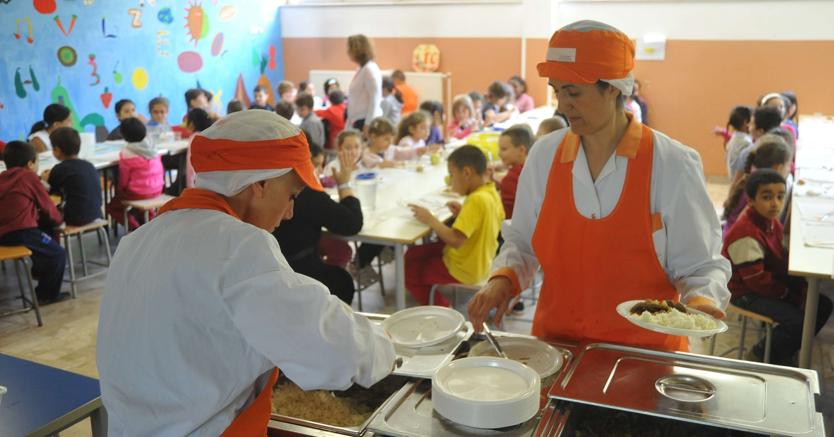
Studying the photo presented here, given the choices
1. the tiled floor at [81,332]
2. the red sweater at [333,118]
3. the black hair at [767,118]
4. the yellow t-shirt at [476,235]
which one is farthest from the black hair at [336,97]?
the yellow t-shirt at [476,235]

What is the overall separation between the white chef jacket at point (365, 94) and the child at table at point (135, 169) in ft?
7.22

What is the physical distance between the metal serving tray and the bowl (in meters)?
0.02

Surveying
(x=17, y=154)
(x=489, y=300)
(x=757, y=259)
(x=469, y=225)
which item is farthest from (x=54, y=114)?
(x=757, y=259)

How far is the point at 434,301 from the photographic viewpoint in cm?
423

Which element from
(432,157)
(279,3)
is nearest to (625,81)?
(432,157)

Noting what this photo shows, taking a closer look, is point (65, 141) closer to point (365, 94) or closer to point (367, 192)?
point (367, 192)

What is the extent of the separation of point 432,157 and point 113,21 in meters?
4.78

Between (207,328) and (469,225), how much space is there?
260cm

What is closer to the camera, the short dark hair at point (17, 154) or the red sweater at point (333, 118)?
the short dark hair at point (17, 154)

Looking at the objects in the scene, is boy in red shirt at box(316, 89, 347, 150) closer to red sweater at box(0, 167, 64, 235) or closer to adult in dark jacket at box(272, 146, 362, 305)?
red sweater at box(0, 167, 64, 235)

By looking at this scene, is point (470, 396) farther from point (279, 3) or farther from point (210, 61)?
point (279, 3)

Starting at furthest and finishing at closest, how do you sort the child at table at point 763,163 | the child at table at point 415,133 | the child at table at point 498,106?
the child at table at point 498,106
the child at table at point 415,133
the child at table at point 763,163

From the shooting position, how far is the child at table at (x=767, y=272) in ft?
11.5

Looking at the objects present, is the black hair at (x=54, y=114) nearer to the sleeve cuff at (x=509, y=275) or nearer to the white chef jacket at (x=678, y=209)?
the sleeve cuff at (x=509, y=275)
